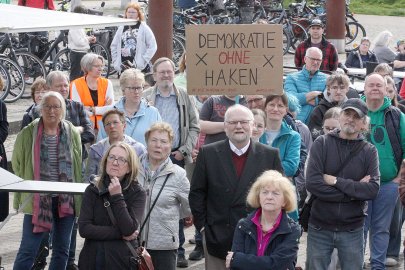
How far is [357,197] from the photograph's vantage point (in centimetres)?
962

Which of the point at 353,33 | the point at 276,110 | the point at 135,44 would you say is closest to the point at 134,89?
the point at 276,110

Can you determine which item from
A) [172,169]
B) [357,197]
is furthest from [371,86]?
[172,169]

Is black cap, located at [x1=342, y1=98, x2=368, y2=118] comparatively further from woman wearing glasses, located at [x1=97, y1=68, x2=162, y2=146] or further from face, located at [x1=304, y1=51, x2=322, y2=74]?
face, located at [x1=304, y1=51, x2=322, y2=74]

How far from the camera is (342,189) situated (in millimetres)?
9609

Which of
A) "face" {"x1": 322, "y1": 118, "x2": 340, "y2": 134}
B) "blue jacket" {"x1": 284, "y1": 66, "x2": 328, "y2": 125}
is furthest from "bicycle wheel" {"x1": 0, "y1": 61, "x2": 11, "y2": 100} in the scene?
"face" {"x1": 322, "y1": 118, "x2": 340, "y2": 134}

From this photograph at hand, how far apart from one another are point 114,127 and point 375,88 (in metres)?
2.38

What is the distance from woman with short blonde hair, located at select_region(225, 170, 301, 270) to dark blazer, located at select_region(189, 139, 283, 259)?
59 cm

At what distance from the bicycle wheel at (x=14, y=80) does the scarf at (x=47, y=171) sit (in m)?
8.06

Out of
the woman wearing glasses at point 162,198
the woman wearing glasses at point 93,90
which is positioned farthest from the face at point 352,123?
the woman wearing glasses at point 93,90

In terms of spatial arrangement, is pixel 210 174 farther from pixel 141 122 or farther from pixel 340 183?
pixel 141 122

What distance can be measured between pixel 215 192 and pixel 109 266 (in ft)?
3.26

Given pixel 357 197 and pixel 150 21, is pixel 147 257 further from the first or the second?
pixel 150 21

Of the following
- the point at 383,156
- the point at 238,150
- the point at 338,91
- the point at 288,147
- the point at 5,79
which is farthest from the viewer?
the point at 5,79

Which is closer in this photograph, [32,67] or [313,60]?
[313,60]
